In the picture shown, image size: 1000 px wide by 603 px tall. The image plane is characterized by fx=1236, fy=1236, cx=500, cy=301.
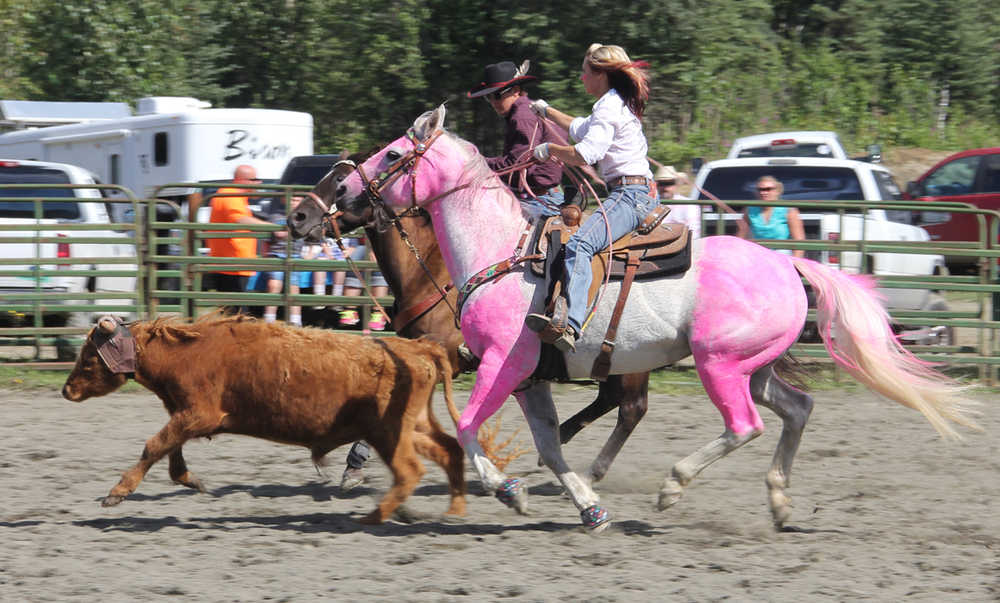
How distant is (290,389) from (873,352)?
295 centimetres

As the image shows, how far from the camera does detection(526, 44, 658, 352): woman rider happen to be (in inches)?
235

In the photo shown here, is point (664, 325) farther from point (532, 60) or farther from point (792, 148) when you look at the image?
point (532, 60)

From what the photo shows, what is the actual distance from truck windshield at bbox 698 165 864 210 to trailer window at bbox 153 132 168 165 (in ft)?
29.4

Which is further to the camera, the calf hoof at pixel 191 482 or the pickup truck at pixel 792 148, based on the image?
the pickup truck at pixel 792 148

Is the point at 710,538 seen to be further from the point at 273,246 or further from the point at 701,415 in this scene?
the point at 273,246

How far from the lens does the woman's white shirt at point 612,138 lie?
5.98m

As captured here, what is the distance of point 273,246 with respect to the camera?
37.2 ft

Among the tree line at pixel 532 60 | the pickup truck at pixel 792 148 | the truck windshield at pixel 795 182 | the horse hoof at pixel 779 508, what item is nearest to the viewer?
the horse hoof at pixel 779 508

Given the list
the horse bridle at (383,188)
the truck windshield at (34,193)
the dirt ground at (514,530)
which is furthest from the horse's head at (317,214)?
the truck windshield at (34,193)

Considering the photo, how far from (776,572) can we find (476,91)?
135 inches

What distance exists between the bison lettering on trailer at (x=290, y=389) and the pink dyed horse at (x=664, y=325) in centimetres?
31

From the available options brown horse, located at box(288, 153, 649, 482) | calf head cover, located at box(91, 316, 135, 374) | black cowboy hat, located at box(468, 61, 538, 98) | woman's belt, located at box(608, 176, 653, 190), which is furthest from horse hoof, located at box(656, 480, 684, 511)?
calf head cover, located at box(91, 316, 135, 374)

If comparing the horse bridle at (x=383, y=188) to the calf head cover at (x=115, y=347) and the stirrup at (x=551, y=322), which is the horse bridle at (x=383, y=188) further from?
the calf head cover at (x=115, y=347)

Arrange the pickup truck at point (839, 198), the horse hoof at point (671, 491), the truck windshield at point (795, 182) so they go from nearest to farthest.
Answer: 1. the horse hoof at point (671, 491)
2. the pickup truck at point (839, 198)
3. the truck windshield at point (795, 182)
